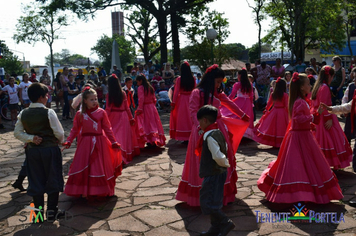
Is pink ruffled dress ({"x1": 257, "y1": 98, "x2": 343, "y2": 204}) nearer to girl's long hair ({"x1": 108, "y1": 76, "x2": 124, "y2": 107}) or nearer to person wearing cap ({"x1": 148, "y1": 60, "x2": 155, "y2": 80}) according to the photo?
girl's long hair ({"x1": 108, "y1": 76, "x2": 124, "y2": 107})

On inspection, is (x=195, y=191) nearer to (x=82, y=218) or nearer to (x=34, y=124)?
(x=82, y=218)

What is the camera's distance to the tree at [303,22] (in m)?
23.6

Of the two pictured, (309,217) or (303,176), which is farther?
(303,176)

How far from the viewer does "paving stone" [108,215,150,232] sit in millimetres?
5047

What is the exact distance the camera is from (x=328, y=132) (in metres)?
7.04

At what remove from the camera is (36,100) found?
5227mm

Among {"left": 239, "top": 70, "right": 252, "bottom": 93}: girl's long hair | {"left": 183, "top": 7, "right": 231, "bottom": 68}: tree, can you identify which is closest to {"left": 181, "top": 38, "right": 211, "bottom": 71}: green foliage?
{"left": 183, "top": 7, "right": 231, "bottom": 68}: tree

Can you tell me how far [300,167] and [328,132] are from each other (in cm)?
197

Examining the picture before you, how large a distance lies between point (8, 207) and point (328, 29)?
121ft

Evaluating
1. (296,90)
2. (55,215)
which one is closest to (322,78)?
(296,90)

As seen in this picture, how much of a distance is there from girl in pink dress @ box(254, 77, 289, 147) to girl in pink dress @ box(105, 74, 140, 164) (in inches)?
123

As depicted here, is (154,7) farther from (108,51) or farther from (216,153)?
(108,51)

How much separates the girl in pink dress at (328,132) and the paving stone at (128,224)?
354cm

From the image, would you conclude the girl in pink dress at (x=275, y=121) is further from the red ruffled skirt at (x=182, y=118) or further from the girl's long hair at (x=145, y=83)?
the girl's long hair at (x=145, y=83)
